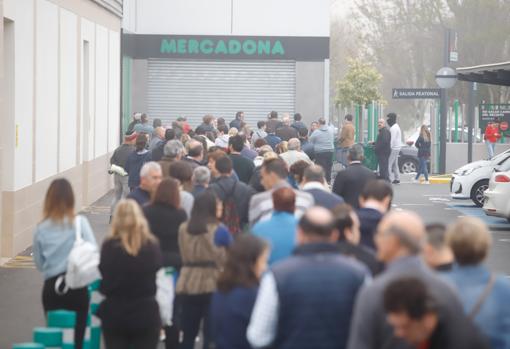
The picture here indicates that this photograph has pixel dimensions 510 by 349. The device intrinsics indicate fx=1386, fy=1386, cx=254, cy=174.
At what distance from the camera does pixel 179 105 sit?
42750 millimetres

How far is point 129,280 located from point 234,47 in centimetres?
3251

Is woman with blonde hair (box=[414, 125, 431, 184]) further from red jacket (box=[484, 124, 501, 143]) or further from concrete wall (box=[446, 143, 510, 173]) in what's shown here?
concrete wall (box=[446, 143, 510, 173])

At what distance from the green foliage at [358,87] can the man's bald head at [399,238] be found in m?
46.5

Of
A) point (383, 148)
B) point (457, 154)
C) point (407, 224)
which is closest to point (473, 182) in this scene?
point (383, 148)

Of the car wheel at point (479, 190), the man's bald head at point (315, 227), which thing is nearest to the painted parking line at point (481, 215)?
the car wheel at point (479, 190)

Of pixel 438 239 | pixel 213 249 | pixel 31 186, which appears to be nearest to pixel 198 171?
pixel 213 249

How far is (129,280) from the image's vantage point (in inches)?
396

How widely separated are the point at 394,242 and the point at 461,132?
38573 mm

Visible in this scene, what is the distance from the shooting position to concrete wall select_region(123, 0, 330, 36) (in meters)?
42.4

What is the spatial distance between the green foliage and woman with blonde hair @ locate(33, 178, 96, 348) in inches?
1692

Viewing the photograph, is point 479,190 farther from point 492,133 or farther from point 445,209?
point 492,133

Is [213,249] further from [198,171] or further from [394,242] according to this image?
[394,242]

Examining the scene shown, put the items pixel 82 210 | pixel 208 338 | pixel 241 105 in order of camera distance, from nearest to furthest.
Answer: pixel 208 338
pixel 82 210
pixel 241 105

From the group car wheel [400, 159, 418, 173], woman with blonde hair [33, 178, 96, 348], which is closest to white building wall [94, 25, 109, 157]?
Result: car wheel [400, 159, 418, 173]
